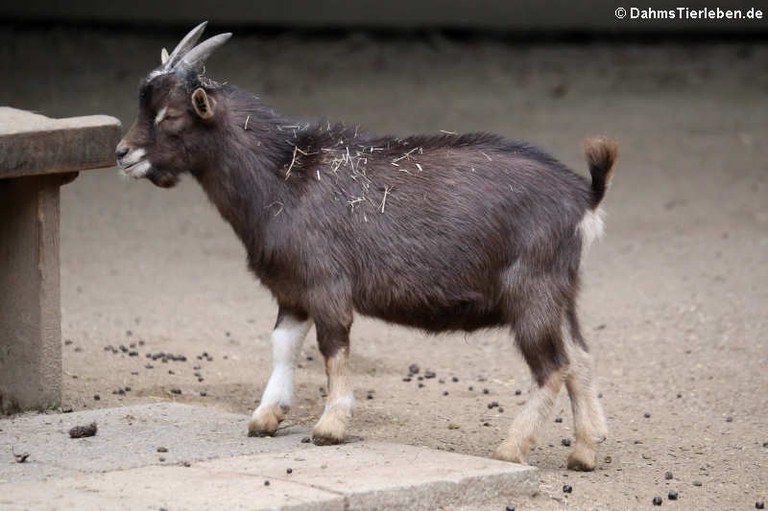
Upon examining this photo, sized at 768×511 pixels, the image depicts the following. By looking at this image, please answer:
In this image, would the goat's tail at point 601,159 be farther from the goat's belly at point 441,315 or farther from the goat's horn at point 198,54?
the goat's horn at point 198,54

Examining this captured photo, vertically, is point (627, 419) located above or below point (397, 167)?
below

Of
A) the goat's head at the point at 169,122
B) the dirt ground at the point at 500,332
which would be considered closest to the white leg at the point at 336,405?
the dirt ground at the point at 500,332

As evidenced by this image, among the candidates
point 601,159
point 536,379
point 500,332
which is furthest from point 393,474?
point 500,332

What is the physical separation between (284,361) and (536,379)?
1197 mm

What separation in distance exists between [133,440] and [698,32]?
11.8 metres

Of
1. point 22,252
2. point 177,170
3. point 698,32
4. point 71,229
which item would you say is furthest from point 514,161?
point 698,32

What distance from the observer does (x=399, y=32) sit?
55.9 feet

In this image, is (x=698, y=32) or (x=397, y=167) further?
(x=698, y=32)

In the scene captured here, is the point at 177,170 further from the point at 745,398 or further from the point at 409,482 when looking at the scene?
the point at 745,398

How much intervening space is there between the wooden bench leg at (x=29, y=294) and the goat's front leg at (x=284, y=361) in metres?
1.20

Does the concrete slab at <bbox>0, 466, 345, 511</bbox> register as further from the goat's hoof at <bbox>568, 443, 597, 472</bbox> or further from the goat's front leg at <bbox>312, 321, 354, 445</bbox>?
the goat's hoof at <bbox>568, 443, 597, 472</bbox>

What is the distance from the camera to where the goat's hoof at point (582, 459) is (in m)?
6.39

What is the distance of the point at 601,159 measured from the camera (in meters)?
6.35

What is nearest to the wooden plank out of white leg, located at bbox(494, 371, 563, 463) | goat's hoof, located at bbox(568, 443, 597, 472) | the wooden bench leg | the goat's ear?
the wooden bench leg
